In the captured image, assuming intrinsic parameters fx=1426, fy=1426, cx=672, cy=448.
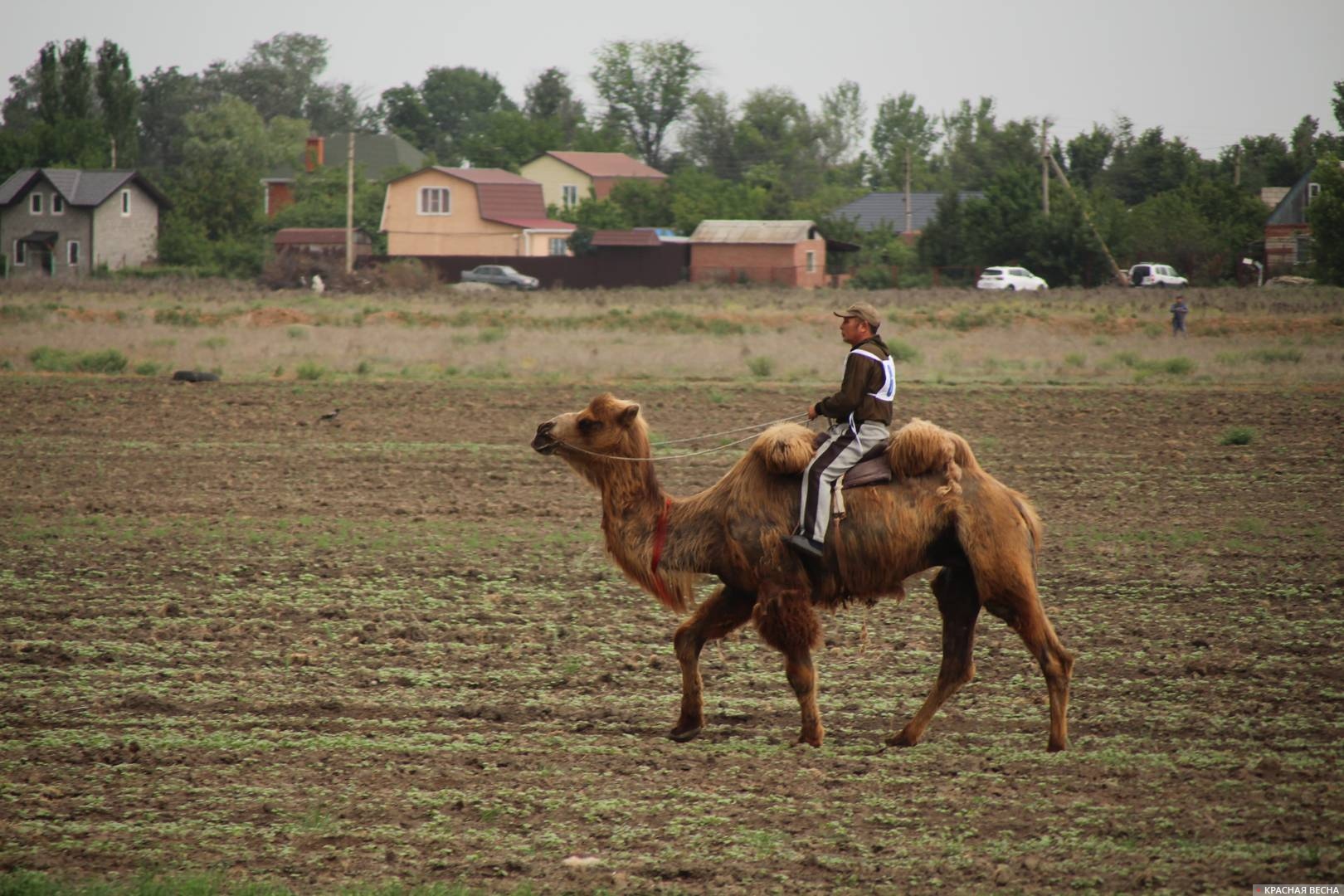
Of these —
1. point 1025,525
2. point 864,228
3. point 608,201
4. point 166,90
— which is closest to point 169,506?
point 1025,525

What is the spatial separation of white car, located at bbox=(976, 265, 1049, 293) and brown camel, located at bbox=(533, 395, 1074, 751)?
2279 inches

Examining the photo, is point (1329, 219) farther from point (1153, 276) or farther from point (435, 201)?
point (435, 201)

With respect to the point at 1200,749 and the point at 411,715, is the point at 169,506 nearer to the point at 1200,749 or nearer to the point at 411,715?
the point at 411,715

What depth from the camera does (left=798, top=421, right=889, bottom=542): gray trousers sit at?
8039 mm

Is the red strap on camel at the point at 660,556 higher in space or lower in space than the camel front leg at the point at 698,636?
higher

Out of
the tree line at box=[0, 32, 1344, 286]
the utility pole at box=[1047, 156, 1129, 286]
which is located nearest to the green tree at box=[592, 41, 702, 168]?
the tree line at box=[0, 32, 1344, 286]

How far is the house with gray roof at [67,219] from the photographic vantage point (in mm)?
77188

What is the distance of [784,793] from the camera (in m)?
7.26

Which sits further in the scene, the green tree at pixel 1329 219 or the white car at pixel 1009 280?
the white car at pixel 1009 280

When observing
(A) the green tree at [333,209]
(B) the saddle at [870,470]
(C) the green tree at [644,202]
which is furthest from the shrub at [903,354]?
(A) the green tree at [333,209]

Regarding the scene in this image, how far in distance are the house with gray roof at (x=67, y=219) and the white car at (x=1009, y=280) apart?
4615 centimetres

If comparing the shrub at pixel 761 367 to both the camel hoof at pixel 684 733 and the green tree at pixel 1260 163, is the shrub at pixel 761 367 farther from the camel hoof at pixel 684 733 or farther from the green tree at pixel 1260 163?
the green tree at pixel 1260 163

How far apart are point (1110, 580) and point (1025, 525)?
4.78 meters

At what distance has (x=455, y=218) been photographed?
278 feet
